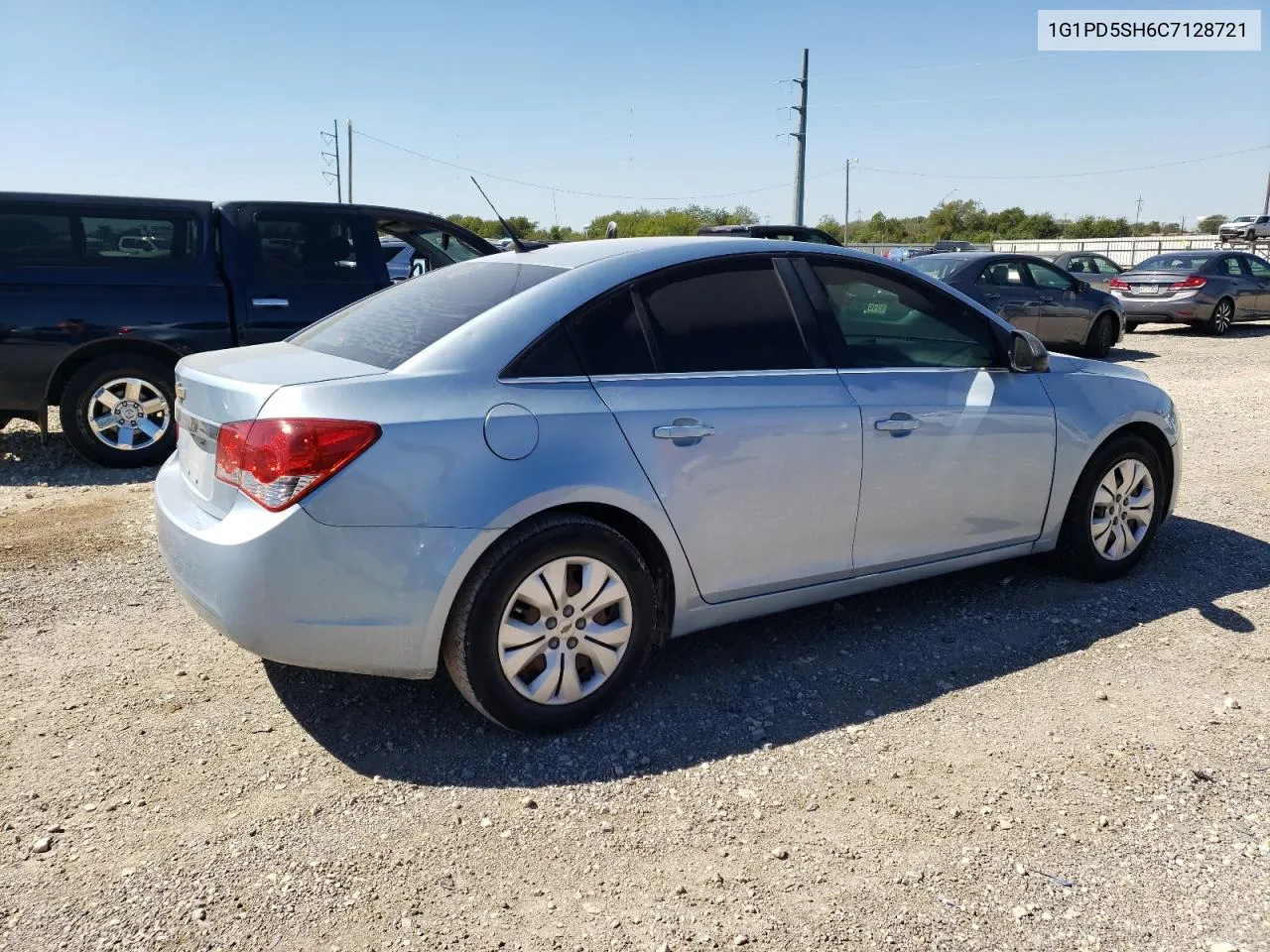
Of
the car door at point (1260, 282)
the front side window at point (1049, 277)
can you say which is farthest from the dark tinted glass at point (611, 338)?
the car door at point (1260, 282)

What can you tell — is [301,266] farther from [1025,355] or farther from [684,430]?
[1025,355]

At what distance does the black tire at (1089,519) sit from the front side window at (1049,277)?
378 inches

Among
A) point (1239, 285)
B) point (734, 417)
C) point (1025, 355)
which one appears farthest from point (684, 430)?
point (1239, 285)

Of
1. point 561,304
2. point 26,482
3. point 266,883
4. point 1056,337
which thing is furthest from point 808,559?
point 1056,337

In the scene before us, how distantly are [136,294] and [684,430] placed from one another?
17.6 feet

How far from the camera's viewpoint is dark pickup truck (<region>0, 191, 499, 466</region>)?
7.07m

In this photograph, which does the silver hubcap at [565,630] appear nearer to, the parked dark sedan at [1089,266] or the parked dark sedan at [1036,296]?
the parked dark sedan at [1036,296]

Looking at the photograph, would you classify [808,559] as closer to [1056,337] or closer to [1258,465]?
[1258,465]

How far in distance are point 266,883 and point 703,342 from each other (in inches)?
87.3

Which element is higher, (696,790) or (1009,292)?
(1009,292)

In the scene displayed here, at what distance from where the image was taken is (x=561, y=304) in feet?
11.6

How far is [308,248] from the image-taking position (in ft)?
26.2

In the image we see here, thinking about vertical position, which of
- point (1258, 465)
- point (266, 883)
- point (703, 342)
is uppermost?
point (703, 342)

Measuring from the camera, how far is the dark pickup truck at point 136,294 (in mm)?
7074
